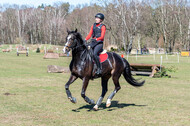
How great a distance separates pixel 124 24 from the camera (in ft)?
211

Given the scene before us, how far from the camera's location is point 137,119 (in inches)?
314

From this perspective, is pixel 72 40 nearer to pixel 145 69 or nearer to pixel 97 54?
pixel 97 54

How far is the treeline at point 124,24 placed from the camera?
65788 mm

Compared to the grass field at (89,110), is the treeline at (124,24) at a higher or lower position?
higher

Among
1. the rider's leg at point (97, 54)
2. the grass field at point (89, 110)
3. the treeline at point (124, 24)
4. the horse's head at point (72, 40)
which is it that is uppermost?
the treeline at point (124, 24)

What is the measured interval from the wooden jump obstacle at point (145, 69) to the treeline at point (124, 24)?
26549 millimetres

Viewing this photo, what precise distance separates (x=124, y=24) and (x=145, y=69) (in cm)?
4295

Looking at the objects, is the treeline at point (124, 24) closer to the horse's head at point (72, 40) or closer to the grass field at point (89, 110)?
the grass field at point (89, 110)

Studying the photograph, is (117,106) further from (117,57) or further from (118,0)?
(118,0)

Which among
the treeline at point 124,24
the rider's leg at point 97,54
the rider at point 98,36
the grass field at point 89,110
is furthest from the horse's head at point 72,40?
the treeline at point 124,24

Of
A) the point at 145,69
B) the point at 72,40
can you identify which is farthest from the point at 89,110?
the point at 145,69

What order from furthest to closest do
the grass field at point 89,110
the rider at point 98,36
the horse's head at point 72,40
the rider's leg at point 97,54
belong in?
the rider at point 98,36
the rider's leg at point 97,54
the horse's head at point 72,40
the grass field at point 89,110

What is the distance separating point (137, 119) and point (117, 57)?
2829 millimetres

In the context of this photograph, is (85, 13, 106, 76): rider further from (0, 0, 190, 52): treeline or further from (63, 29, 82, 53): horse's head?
(0, 0, 190, 52): treeline
